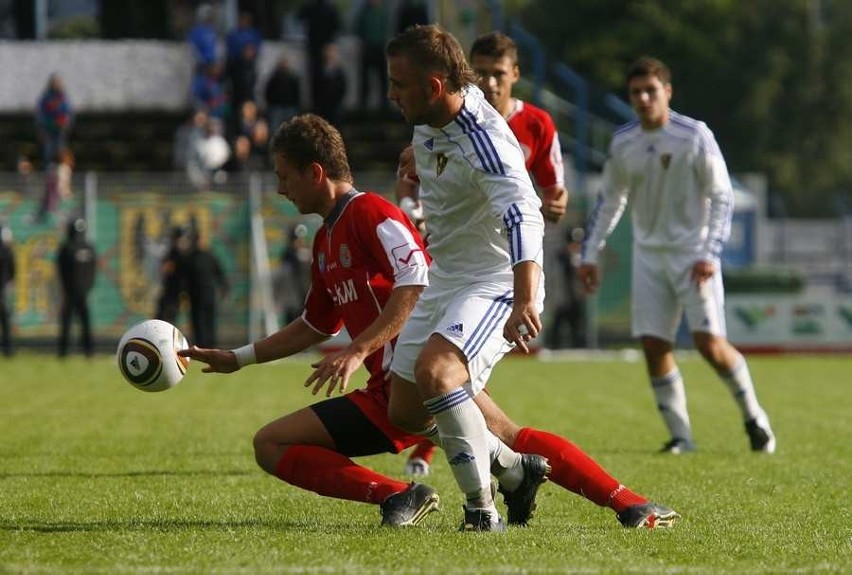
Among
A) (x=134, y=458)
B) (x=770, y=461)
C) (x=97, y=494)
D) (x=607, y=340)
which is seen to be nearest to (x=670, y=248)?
(x=770, y=461)

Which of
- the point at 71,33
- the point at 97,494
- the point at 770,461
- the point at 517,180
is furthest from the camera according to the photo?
the point at 71,33

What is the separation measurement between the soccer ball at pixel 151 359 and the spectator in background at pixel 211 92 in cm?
2035

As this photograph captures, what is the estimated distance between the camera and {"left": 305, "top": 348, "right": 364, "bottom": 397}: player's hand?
19.8 ft

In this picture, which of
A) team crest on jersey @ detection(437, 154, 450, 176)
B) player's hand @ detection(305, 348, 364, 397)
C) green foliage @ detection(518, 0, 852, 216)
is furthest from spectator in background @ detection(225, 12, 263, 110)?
green foliage @ detection(518, 0, 852, 216)

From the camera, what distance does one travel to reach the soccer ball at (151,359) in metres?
6.67

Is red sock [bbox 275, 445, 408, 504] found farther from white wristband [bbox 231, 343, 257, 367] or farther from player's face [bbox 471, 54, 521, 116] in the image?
player's face [bbox 471, 54, 521, 116]

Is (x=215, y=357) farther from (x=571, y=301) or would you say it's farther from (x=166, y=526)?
(x=571, y=301)

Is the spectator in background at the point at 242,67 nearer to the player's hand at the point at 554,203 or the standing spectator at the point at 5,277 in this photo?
the standing spectator at the point at 5,277

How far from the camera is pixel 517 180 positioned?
19.9ft

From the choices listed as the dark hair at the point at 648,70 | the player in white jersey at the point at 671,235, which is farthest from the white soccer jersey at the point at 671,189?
the dark hair at the point at 648,70

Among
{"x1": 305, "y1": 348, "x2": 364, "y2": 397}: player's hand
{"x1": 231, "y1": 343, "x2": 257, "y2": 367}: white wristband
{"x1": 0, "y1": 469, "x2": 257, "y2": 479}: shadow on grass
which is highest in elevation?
{"x1": 305, "y1": 348, "x2": 364, "y2": 397}: player's hand

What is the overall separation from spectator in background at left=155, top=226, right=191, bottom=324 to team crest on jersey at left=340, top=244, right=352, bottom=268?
17.1 meters

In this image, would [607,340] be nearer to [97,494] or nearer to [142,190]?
[142,190]

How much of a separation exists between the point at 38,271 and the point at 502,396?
11218 millimetres
